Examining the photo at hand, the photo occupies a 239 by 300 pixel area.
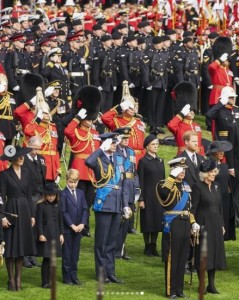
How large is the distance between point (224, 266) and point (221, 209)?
73 centimetres

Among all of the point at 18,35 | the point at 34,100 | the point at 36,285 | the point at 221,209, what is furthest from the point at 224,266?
the point at 18,35

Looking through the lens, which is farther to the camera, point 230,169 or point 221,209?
point 230,169

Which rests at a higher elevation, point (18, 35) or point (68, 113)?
point (18, 35)

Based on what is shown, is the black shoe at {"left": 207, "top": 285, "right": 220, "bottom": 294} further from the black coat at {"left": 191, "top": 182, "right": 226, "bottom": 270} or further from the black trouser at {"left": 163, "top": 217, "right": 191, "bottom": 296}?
the black trouser at {"left": 163, "top": 217, "right": 191, "bottom": 296}

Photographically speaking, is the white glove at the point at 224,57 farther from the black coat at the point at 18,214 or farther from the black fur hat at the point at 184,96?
the black coat at the point at 18,214

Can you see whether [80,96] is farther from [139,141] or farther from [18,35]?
[18,35]

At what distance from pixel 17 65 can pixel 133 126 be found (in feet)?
17.8

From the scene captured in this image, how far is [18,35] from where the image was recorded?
27.5m

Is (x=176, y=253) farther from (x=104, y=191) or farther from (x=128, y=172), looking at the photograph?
(x=128, y=172)

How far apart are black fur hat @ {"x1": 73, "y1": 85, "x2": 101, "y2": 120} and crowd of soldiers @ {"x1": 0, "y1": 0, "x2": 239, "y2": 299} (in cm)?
1

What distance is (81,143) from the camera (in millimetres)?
21328

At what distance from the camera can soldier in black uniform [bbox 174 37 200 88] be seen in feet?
99.9

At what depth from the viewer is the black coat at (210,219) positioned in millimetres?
18781

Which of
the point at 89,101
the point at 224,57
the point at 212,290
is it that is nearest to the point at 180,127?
the point at 89,101
